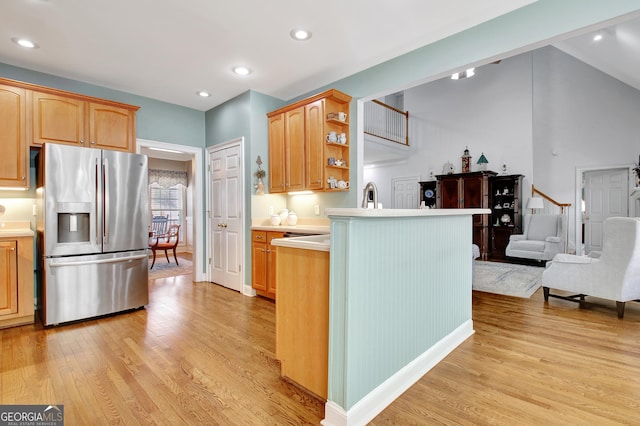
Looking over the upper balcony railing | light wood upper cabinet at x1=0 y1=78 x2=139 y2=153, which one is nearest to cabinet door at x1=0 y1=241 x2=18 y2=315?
light wood upper cabinet at x1=0 y1=78 x2=139 y2=153

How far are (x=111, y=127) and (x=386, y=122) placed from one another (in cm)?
612

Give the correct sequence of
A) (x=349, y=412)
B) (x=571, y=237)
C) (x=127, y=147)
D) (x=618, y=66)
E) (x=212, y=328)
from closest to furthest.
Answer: (x=349, y=412)
(x=212, y=328)
(x=127, y=147)
(x=618, y=66)
(x=571, y=237)

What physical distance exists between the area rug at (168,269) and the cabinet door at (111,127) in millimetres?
2381

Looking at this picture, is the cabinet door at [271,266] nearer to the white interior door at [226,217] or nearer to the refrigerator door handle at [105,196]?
the white interior door at [226,217]

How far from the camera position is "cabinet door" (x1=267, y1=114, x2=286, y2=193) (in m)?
4.15

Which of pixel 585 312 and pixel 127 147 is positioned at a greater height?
pixel 127 147

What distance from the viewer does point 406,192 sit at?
356 inches

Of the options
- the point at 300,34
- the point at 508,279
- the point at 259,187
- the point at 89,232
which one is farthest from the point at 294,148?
the point at 508,279

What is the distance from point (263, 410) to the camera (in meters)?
1.73

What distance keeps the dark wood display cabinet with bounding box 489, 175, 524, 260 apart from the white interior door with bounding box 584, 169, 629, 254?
167cm

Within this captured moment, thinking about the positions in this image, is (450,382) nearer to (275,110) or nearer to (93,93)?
(275,110)

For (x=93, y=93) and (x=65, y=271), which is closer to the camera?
(x=65, y=271)

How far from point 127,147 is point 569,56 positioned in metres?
9.42

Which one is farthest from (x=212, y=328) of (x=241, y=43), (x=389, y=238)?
(x=241, y=43)
